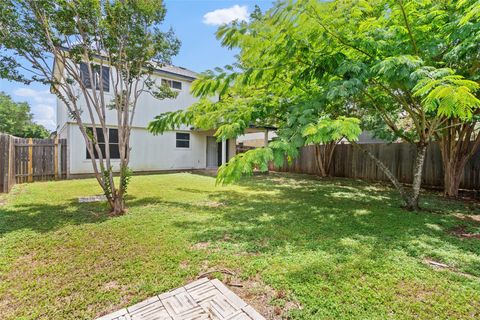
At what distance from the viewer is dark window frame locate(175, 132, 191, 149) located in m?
14.6

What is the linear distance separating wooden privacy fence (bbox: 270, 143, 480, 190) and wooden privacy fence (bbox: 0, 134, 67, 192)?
1009cm

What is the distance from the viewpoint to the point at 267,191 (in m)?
8.43

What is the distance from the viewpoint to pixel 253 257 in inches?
133

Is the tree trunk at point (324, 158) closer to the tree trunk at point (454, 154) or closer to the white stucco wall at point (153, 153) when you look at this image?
the tree trunk at point (454, 154)

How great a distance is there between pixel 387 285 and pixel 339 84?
2.89 metres

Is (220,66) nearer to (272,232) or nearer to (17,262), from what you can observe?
(272,232)

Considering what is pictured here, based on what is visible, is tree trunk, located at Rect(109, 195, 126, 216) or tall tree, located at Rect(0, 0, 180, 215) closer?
tall tree, located at Rect(0, 0, 180, 215)

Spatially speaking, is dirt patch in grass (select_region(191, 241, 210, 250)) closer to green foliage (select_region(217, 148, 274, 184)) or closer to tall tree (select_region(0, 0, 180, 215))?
green foliage (select_region(217, 148, 274, 184))

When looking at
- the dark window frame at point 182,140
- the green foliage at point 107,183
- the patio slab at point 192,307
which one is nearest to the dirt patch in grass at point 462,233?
the patio slab at point 192,307

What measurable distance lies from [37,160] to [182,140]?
693 cm

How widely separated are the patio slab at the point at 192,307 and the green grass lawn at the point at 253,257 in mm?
117

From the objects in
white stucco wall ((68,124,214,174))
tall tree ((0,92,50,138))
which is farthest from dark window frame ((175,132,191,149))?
tall tree ((0,92,50,138))

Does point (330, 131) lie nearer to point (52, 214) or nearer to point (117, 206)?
point (117, 206)

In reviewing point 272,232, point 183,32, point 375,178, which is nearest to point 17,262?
point 272,232
